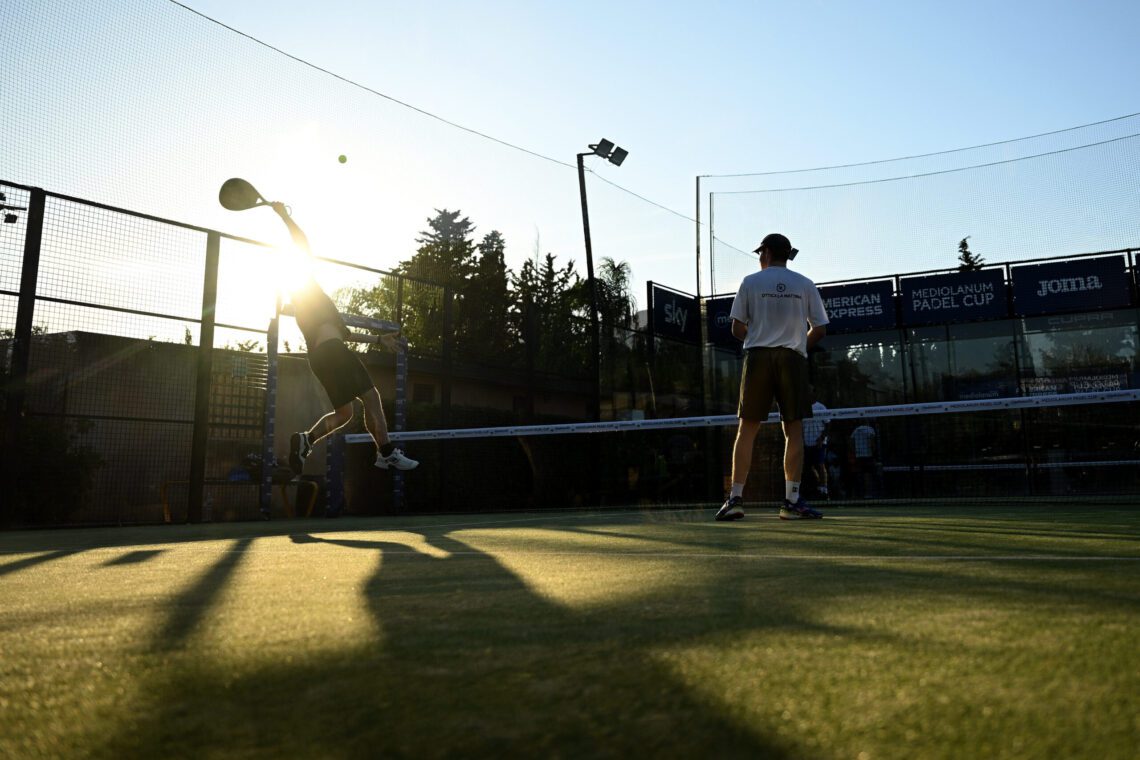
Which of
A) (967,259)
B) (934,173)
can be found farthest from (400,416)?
(934,173)

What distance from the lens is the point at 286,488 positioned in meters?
12.5

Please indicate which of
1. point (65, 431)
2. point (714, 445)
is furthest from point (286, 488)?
point (714, 445)

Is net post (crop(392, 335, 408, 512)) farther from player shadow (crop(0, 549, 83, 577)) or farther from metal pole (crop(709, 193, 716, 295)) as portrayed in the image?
player shadow (crop(0, 549, 83, 577))

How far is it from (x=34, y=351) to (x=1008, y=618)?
974cm

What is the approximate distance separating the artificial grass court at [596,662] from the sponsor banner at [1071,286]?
11958mm

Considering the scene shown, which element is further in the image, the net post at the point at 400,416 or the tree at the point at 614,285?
the tree at the point at 614,285

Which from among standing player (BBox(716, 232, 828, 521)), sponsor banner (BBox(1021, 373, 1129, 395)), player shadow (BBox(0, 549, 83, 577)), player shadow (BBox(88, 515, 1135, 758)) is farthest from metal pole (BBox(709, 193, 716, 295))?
player shadow (BBox(88, 515, 1135, 758))

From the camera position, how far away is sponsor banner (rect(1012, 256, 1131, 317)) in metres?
13.2

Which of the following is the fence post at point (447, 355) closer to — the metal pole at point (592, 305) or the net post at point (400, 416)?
the net post at point (400, 416)

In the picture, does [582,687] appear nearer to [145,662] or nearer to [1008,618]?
[145,662]

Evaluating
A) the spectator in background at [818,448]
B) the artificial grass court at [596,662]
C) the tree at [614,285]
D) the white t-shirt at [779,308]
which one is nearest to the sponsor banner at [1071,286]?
the spectator in background at [818,448]

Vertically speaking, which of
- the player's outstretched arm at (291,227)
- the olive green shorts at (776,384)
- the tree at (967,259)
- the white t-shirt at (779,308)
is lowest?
the olive green shorts at (776,384)

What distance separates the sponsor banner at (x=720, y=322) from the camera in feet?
50.1

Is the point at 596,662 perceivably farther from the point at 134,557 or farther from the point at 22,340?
the point at 22,340
